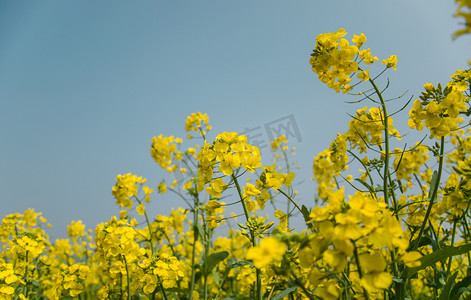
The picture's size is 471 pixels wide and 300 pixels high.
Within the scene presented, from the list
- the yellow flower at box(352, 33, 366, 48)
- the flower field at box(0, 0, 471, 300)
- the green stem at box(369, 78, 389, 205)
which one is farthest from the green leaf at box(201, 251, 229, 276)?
the yellow flower at box(352, 33, 366, 48)

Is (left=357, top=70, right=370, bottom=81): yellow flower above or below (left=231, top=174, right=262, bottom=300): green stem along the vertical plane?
above

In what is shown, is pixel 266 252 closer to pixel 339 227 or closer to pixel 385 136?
pixel 339 227

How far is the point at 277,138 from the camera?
22.9 ft

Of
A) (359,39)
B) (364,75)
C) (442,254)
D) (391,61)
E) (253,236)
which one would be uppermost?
(359,39)

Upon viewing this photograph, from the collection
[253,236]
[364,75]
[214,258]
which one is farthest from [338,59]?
[214,258]

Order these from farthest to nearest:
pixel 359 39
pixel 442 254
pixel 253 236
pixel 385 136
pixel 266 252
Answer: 1. pixel 359 39
2. pixel 385 136
3. pixel 253 236
4. pixel 442 254
5. pixel 266 252

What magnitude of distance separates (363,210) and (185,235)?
5.40 metres

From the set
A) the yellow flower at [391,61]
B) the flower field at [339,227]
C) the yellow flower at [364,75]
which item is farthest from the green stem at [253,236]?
the yellow flower at [391,61]

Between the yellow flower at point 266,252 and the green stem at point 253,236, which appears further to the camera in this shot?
the green stem at point 253,236

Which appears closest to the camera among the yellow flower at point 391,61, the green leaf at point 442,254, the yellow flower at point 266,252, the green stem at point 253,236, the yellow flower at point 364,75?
the yellow flower at point 266,252

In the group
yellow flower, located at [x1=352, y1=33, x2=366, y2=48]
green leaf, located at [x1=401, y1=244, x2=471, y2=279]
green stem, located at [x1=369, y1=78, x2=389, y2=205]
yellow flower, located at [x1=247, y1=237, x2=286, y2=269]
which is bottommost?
green leaf, located at [x1=401, y1=244, x2=471, y2=279]

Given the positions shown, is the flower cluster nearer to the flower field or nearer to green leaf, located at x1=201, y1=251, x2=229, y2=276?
the flower field

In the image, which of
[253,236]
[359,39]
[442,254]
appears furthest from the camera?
[359,39]

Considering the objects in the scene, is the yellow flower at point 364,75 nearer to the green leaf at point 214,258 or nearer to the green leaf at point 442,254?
the green leaf at point 442,254
